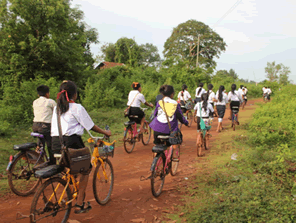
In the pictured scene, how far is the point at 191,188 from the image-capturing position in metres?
4.82

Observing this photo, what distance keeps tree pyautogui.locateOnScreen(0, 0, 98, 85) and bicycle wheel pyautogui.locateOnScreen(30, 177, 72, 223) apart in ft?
36.3

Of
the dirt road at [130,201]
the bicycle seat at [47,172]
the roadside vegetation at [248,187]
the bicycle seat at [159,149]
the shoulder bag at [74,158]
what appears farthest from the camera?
the bicycle seat at [159,149]

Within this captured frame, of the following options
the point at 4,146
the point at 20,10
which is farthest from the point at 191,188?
the point at 20,10

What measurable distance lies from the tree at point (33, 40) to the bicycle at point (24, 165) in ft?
30.0

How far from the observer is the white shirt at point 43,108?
15.3 ft

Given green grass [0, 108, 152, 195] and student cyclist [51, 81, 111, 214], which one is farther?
green grass [0, 108, 152, 195]

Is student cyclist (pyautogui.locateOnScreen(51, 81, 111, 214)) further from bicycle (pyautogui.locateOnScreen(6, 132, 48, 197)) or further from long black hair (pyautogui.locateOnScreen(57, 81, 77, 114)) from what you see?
bicycle (pyautogui.locateOnScreen(6, 132, 48, 197))

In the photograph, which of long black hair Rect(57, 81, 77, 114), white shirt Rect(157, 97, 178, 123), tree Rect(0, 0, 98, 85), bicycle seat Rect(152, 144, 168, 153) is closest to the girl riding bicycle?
white shirt Rect(157, 97, 178, 123)

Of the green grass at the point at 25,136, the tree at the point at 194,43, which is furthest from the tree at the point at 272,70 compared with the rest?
the green grass at the point at 25,136

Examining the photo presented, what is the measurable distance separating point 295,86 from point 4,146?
1372 cm

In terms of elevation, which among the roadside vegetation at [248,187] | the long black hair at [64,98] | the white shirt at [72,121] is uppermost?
the long black hair at [64,98]

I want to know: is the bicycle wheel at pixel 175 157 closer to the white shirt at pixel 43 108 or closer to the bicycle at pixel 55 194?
the bicycle at pixel 55 194

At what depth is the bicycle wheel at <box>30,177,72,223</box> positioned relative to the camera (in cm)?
288

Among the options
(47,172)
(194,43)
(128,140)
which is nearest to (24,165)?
(47,172)
